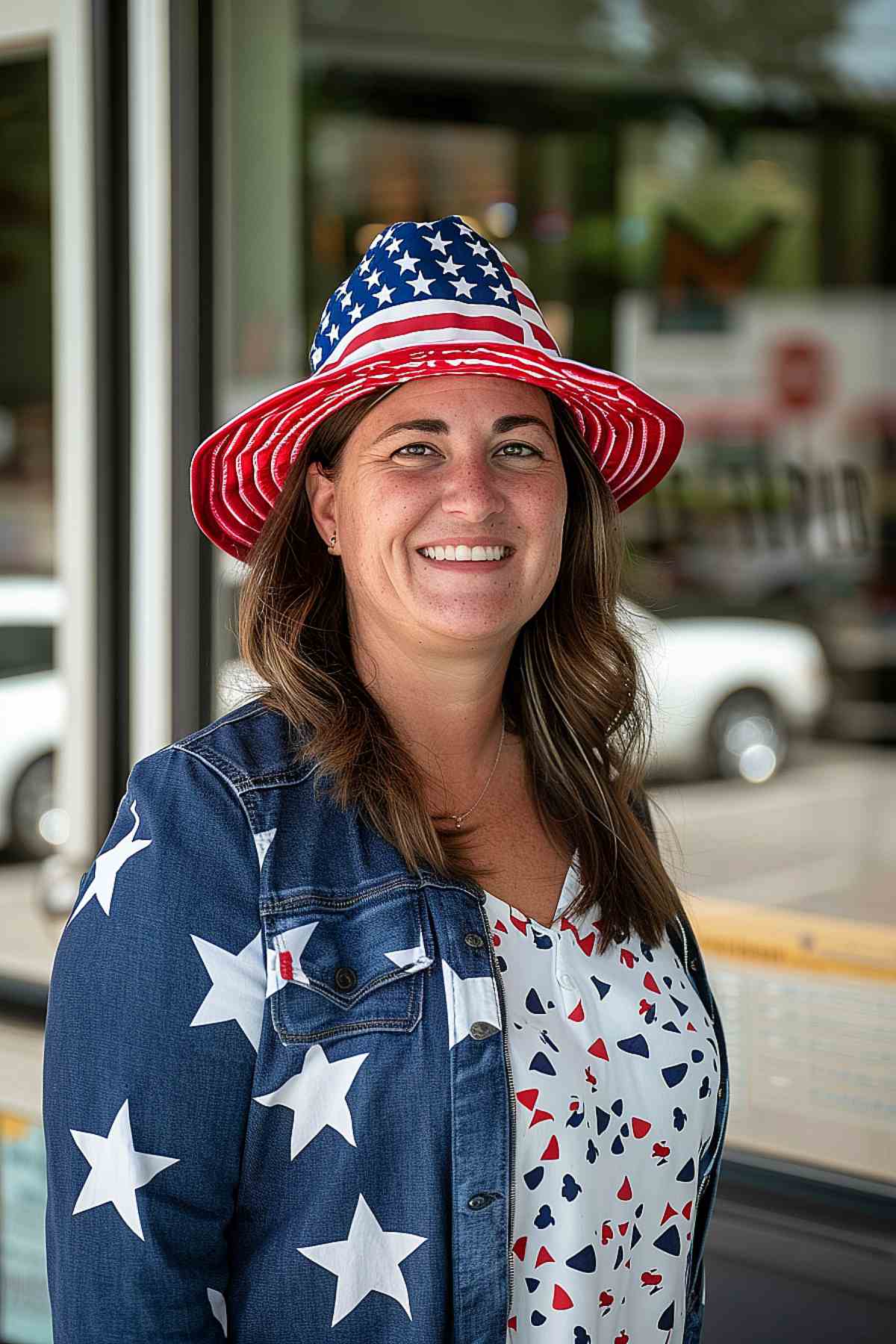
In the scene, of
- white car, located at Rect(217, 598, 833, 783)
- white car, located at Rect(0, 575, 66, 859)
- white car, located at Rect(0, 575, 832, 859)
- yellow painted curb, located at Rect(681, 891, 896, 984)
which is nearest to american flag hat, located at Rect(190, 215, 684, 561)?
yellow painted curb, located at Rect(681, 891, 896, 984)

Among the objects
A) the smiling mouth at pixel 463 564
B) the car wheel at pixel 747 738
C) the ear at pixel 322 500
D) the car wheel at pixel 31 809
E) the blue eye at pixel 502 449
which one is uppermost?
the blue eye at pixel 502 449

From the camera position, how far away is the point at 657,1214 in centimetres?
140

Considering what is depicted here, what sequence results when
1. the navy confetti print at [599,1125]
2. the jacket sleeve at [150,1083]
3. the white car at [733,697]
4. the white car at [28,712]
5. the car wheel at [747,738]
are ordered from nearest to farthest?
1. the jacket sleeve at [150,1083]
2. the navy confetti print at [599,1125]
3. the white car at [28,712]
4. the white car at [733,697]
5. the car wheel at [747,738]

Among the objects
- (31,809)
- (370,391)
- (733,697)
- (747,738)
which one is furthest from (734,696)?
(370,391)

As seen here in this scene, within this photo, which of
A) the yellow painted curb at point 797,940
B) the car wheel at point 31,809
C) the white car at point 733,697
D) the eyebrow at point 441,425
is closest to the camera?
the eyebrow at point 441,425

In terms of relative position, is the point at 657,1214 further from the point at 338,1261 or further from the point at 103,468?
the point at 103,468

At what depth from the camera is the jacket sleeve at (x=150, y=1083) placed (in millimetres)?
1168

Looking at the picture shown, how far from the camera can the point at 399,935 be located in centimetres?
129

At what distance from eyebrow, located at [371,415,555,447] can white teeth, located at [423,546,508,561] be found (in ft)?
0.36

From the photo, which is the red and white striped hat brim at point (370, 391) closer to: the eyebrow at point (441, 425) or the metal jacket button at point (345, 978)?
the eyebrow at point (441, 425)

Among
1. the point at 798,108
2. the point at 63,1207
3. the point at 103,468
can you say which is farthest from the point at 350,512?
the point at 798,108

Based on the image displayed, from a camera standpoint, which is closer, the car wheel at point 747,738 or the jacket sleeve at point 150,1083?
the jacket sleeve at point 150,1083

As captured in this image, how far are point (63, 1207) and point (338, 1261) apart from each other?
0.22 metres

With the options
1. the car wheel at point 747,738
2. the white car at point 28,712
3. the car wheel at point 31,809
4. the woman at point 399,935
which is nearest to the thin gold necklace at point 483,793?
the woman at point 399,935
